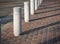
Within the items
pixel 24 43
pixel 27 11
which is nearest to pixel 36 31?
pixel 24 43

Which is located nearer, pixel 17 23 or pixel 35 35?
pixel 35 35

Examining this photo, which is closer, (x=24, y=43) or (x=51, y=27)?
(x=24, y=43)

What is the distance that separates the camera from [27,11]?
12.3 meters

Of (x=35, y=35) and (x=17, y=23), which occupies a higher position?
(x=17, y=23)

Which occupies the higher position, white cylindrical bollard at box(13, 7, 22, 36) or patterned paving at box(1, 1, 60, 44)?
white cylindrical bollard at box(13, 7, 22, 36)

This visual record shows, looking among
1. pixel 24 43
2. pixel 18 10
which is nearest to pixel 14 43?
pixel 24 43

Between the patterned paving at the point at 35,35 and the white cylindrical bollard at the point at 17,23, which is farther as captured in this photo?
the white cylindrical bollard at the point at 17,23

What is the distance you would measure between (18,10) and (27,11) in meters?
2.97

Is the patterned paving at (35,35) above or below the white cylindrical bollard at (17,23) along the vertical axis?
below

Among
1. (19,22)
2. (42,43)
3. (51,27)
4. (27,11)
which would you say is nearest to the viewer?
(42,43)

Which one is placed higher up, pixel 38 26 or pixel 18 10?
pixel 18 10

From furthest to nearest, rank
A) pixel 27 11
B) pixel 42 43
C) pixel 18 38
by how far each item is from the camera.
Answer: pixel 27 11 < pixel 18 38 < pixel 42 43

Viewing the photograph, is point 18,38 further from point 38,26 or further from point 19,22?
point 38,26

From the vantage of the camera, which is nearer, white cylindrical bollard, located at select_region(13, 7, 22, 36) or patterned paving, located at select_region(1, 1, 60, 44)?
patterned paving, located at select_region(1, 1, 60, 44)
